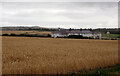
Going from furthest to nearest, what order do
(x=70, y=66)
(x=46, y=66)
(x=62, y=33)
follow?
(x=62, y=33)
(x=70, y=66)
(x=46, y=66)

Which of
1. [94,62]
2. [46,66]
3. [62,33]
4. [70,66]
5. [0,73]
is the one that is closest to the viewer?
[0,73]

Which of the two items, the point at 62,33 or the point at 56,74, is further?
the point at 62,33

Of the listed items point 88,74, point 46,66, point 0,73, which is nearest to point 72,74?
point 88,74

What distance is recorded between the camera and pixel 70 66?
10.6 m

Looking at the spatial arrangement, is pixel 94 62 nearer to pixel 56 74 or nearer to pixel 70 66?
pixel 70 66

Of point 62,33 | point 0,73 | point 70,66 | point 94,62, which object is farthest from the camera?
point 62,33

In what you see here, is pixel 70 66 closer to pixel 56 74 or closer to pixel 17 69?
pixel 56 74

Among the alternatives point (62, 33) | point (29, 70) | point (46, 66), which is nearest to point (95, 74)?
point (46, 66)

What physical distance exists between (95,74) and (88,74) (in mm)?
375

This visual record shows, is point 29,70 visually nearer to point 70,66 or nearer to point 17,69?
point 17,69

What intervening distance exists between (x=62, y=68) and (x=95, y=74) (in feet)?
6.57

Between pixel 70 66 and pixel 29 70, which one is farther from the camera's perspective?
pixel 70 66

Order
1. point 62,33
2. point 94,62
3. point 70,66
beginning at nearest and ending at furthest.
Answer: point 70,66, point 94,62, point 62,33

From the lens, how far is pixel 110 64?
41.4 feet
